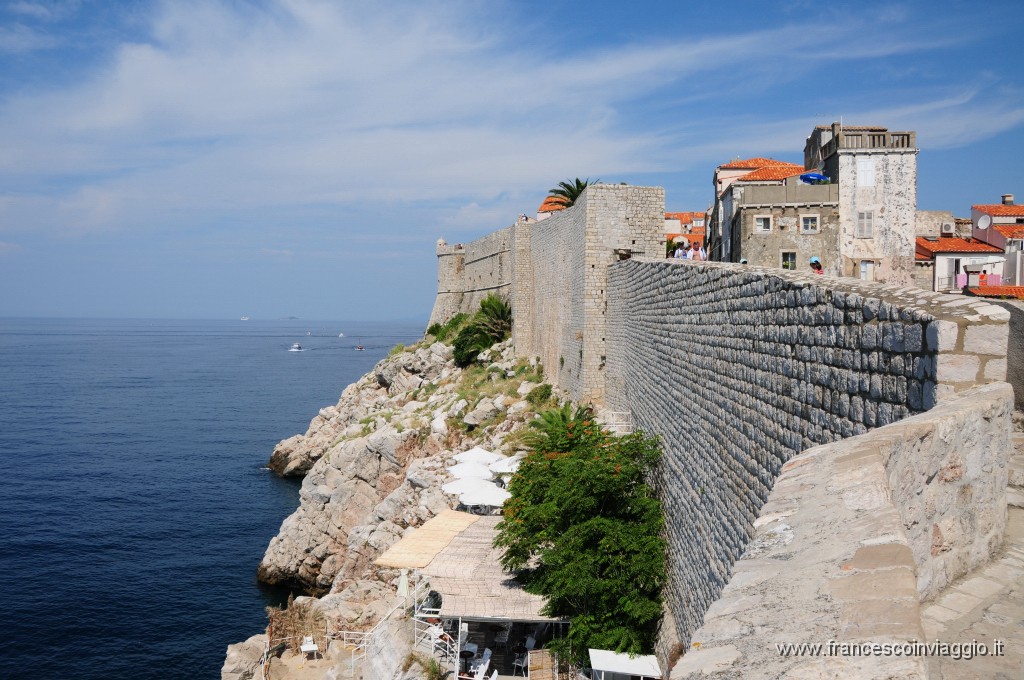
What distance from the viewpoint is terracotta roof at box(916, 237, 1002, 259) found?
1941 centimetres

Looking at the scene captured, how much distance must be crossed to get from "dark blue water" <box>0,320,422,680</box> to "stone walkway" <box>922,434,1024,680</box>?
22246 millimetres

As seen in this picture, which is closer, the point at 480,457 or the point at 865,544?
the point at 865,544

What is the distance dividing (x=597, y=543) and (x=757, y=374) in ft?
17.3

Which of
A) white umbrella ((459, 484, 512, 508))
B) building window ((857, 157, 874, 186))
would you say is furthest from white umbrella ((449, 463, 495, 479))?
building window ((857, 157, 874, 186))

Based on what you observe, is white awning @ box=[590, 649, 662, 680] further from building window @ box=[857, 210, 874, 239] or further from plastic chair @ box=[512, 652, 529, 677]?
building window @ box=[857, 210, 874, 239]

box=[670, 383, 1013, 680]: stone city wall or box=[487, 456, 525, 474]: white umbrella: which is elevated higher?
box=[670, 383, 1013, 680]: stone city wall

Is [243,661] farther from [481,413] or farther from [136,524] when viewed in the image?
[136,524]

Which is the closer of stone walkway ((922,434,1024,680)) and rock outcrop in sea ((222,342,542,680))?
stone walkway ((922,434,1024,680))

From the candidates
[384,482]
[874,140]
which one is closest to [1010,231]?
[874,140]

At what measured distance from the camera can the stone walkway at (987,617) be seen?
7.67 feet

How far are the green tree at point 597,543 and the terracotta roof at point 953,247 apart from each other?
11755mm

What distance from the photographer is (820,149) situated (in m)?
22.3

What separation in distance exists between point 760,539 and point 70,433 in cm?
5968

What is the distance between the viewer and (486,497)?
17.1 m
